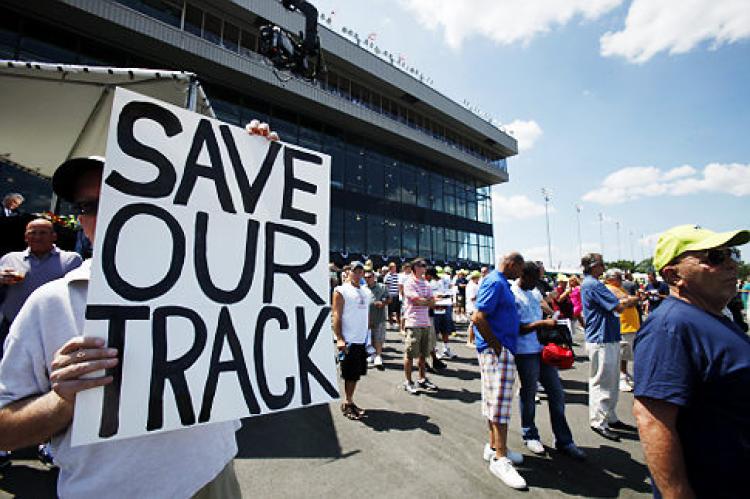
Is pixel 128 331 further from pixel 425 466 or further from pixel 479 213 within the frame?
pixel 479 213

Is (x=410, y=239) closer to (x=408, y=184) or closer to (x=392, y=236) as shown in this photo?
(x=392, y=236)

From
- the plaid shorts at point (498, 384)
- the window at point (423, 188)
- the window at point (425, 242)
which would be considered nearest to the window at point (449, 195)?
the window at point (423, 188)

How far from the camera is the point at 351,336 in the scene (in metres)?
4.61

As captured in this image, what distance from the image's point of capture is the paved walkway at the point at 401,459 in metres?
2.94

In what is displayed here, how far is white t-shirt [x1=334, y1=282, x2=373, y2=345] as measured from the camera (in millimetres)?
4621

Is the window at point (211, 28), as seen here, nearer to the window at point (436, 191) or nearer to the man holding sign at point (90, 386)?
the window at point (436, 191)

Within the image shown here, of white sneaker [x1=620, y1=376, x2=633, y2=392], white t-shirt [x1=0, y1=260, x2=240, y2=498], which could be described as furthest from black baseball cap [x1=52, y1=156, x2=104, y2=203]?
white sneaker [x1=620, y1=376, x2=633, y2=392]

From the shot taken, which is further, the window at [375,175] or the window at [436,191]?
the window at [436,191]

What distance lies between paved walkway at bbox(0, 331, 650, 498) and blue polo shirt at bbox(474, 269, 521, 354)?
124 centimetres

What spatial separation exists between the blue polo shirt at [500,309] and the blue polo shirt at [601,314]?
1560mm

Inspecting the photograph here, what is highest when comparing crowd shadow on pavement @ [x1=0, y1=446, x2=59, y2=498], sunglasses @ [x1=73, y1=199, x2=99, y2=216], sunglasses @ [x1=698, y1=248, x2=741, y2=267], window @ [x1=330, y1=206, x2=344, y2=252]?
window @ [x1=330, y1=206, x2=344, y2=252]

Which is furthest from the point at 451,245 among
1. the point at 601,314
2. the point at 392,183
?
the point at 601,314

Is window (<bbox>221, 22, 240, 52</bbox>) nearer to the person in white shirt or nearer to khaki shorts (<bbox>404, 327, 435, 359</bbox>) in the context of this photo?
the person in white shirt

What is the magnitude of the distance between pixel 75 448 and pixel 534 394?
3.78 metres
